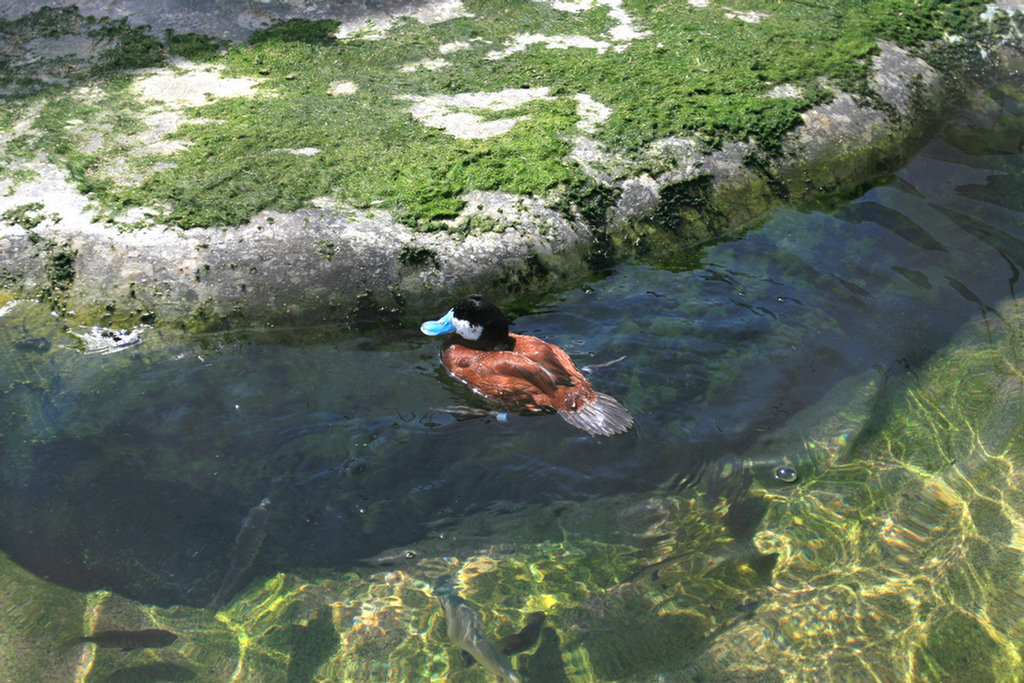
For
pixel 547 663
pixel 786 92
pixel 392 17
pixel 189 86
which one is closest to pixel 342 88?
pixel 189 86

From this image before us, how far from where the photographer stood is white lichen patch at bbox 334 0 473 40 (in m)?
6.83

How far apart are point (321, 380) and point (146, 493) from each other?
102 centimetres

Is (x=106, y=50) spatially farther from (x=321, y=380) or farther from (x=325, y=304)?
(x=321, y=380)

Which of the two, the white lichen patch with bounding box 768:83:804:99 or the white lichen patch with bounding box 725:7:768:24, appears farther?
the white lichen patch with bounding box 725:7:768:24

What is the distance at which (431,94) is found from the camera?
6047mm

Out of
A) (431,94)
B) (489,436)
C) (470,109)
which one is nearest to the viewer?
(489,436)

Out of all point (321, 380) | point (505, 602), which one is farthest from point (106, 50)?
point (505, 602)

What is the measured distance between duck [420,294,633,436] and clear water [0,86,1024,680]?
0.11 m

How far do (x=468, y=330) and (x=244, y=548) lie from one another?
1.61 meters

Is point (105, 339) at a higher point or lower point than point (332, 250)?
lower

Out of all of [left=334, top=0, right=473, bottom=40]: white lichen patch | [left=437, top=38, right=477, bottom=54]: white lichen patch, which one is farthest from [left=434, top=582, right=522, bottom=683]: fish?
[left=334, top=0, right=473, bottom=40]: white lichen patch

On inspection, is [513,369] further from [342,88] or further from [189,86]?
[189,86]

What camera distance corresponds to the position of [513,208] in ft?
16.5

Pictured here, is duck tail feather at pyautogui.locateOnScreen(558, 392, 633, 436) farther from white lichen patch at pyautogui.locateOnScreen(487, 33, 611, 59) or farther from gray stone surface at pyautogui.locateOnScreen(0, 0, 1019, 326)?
white lichen patch at pyautogui.locateOnScreen(487, 33, 611, 59)
